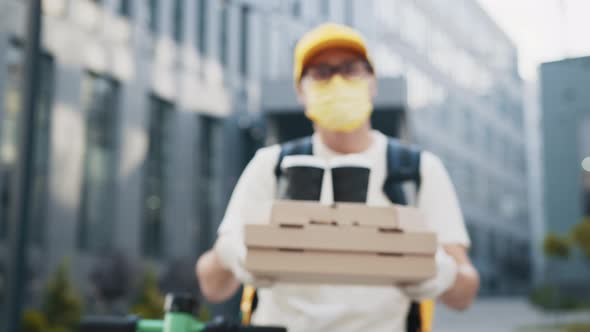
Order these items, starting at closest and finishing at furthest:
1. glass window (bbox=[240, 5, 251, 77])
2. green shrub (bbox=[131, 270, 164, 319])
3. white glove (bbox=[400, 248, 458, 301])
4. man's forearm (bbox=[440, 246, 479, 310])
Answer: white glove (bbox=[400, 248, 458, 301]) → man's forearm (bbox=[440, 246, 479, 310]) → green shrub (bbox=[131, 270, 164, 319]) → glass window (bbox=[240, 5, 251, 77])

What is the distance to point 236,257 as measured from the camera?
230 centimetres

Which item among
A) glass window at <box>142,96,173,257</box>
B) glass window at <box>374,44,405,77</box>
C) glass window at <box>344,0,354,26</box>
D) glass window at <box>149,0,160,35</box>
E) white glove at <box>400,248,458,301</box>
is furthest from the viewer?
glass window at <box>374,44,405,77</box>

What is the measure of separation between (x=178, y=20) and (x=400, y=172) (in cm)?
2338

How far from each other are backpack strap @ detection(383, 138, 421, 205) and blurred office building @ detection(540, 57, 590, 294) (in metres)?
45.2

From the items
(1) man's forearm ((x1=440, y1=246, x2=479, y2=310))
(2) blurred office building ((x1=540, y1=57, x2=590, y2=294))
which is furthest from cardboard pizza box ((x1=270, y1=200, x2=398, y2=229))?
(2) blurred office building ((x1=540, y1=57, x2=590, y2=294))

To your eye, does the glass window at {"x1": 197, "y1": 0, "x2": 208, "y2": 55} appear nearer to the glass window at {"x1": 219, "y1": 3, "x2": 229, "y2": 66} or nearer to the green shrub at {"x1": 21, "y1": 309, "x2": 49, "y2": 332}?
the glass window at {"x1": 219, "y1": 3, "x2": 229, "y2": 66}

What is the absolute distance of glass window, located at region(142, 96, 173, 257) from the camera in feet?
75.1

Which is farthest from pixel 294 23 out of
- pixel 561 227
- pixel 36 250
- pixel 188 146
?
pixel 561 227

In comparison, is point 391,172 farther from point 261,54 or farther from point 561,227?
point 561,227

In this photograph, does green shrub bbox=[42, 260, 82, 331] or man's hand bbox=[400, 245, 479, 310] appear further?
green shrub bbox=[42, 260, 82, 331]

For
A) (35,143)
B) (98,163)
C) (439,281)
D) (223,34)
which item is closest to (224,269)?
(439,281)

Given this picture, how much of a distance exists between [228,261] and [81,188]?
742 inches

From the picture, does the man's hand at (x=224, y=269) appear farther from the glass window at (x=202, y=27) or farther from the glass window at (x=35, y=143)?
the glass window at (x=202, y=27)

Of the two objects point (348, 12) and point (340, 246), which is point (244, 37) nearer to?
point (348, 12)
